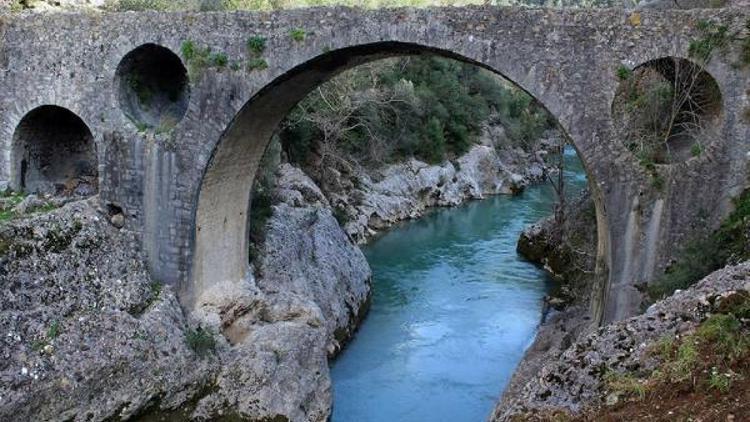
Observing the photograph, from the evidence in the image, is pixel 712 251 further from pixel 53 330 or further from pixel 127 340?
pixel 53 330

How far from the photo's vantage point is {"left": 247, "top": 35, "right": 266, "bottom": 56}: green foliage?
11.0 m

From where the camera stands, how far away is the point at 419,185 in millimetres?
29719

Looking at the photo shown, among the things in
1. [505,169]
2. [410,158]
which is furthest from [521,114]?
[410,158]

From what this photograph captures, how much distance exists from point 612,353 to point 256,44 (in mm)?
7822

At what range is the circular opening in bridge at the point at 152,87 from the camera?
40.2 ft

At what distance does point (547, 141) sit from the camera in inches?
1727

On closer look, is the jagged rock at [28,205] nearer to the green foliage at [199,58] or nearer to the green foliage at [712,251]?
the green foliage at [199,58]

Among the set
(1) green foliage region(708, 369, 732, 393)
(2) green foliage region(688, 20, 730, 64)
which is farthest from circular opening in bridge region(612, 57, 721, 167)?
(1) green foliage region(708, 369, 732, 393)

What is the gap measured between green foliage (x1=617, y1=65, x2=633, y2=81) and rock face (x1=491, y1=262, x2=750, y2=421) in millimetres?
4259

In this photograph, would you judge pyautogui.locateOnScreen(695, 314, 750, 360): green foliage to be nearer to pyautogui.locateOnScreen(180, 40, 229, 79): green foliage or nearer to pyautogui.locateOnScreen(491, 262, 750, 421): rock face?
pyautogui.locateOnScreen(491, 262, 750, 421): rock face

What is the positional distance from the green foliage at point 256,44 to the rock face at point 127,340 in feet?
14.0

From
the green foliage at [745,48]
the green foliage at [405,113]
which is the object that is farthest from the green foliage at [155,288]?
the green foliage at [405,113]

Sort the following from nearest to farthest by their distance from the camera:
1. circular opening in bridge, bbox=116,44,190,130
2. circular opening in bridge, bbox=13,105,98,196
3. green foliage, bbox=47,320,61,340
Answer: green foliage, bbox=47,320,61,340, circular opening in bridge, bbox=116,44,190,130, circular opening in bridge, bbox=13,105,98,196


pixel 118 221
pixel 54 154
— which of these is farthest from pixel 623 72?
pixel 54 154
